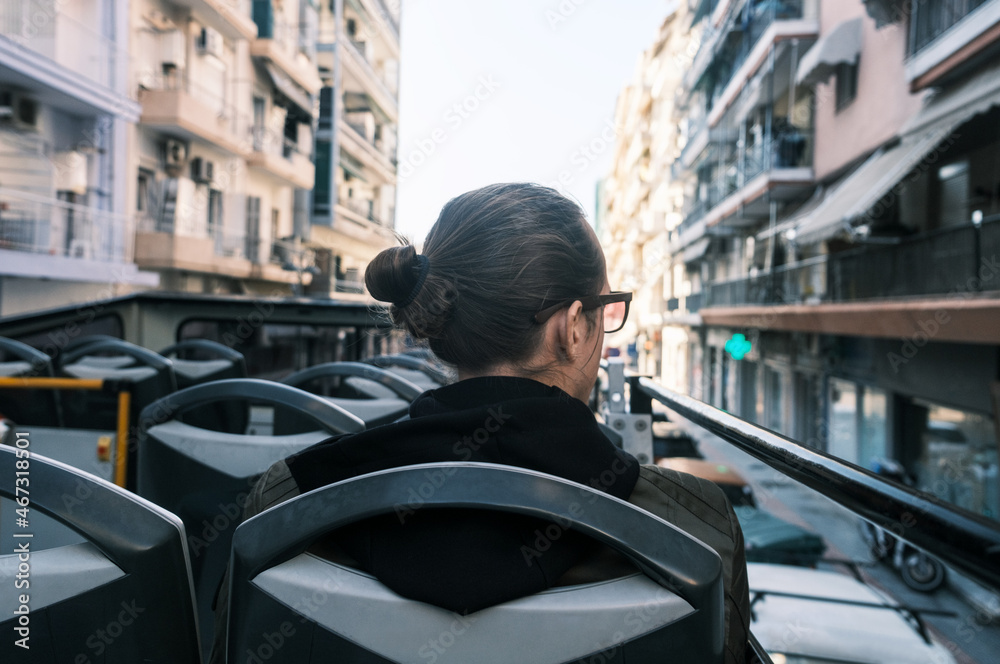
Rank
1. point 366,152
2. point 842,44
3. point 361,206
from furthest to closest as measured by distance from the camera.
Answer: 1. point 361,206
2. point 366,152
3. point 842,44

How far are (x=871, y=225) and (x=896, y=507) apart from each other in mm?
13257

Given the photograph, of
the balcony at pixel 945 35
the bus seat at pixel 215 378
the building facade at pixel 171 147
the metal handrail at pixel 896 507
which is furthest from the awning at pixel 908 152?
the metal handrail at pixel 896 507

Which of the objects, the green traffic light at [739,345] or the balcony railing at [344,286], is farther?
the balcony railing at [344,286]

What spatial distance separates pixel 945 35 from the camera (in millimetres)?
9328

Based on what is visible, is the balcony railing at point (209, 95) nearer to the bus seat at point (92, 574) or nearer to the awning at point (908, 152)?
the awning at point (908, 152)

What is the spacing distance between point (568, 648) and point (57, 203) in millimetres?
13992

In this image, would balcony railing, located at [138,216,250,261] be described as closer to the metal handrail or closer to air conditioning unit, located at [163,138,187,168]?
air conditioning unit, located at [163,138,187,168]

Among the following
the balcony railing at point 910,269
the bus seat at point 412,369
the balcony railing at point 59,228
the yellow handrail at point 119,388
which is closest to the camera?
the yellow handrail at point 119,388

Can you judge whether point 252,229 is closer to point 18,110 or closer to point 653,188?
point 18,110

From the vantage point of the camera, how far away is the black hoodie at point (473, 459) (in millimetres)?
873

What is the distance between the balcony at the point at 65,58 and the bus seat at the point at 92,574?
1329 cm

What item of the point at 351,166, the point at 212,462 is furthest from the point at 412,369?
the point at 351,166

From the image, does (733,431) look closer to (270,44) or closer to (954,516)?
(954,516)

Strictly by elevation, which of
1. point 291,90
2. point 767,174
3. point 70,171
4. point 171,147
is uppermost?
point 291,90
